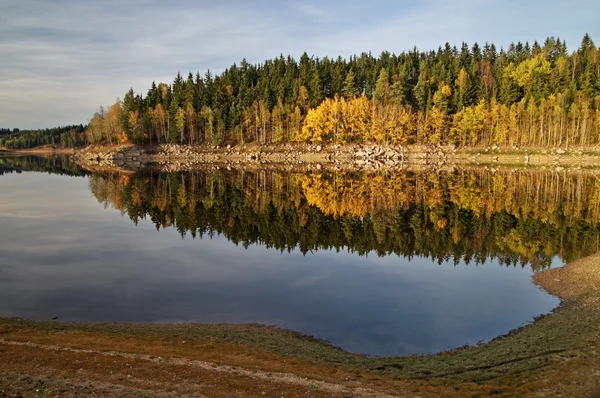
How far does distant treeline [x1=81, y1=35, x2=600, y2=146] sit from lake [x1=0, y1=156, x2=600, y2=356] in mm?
68258

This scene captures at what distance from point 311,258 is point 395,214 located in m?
16.9

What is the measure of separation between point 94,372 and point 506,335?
49.0ft

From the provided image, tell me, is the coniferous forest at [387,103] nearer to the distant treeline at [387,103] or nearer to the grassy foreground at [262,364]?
the distant treeline at [387,103]

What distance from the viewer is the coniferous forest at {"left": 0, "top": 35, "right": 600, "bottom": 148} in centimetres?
12238

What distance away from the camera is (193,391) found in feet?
37.7

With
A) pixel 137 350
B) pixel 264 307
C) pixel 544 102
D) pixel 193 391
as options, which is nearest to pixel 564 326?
pixel 264 307

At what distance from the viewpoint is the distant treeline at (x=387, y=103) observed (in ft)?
401

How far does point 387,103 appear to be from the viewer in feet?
456

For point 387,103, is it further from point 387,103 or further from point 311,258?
point 311,258

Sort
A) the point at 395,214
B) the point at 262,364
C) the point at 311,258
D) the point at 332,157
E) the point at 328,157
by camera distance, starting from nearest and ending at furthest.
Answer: the point at 262,364 < the point at 311,258 < the point at 395,214 < the point at 332,157 < the point at 328,157

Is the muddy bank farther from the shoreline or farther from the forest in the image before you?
the forest

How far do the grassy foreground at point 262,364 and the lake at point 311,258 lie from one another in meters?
2.11

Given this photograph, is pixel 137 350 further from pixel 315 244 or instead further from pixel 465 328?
pixel 315 244

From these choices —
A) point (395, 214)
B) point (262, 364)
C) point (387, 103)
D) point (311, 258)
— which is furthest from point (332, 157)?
point (262, 364)
